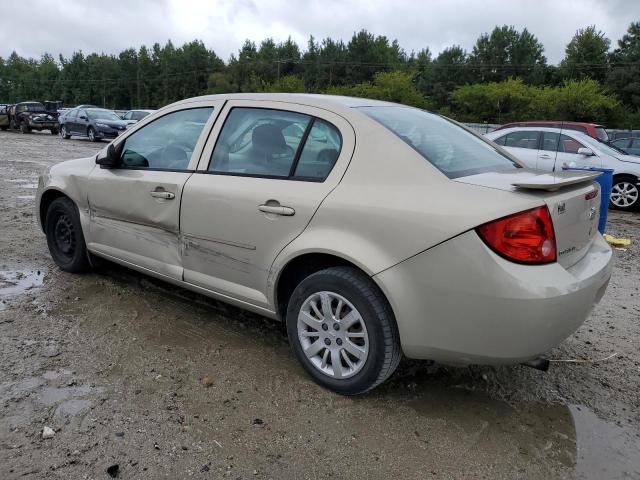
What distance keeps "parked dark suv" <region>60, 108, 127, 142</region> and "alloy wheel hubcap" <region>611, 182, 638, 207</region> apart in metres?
19.6

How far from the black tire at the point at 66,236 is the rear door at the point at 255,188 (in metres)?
1.52

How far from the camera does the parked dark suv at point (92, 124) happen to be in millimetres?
23703

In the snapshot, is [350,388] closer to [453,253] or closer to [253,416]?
[253,416]

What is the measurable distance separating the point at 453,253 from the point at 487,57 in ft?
253

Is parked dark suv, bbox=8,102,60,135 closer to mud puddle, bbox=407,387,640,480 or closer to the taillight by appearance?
mud puddle, bbox=407,387,640,480

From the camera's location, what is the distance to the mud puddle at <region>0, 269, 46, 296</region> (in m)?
4.45

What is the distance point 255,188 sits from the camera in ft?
10.5

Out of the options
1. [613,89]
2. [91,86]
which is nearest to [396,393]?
[613,89]

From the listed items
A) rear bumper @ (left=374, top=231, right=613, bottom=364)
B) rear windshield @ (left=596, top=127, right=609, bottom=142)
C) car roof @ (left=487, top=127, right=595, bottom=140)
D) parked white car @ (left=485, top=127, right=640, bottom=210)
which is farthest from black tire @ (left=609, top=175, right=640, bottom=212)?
rear bumper @ (left=374, top=231, right=613, bottom=364)

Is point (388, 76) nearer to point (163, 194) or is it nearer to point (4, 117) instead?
point (4, 117)

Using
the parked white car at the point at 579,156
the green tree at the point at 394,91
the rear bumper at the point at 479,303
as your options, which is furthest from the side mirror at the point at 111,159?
the green tree at the point at 394,91

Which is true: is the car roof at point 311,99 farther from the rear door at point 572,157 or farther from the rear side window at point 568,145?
the rear side window at point 568,145

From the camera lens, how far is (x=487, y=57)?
72250 mm

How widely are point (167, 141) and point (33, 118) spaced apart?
29.5 m
